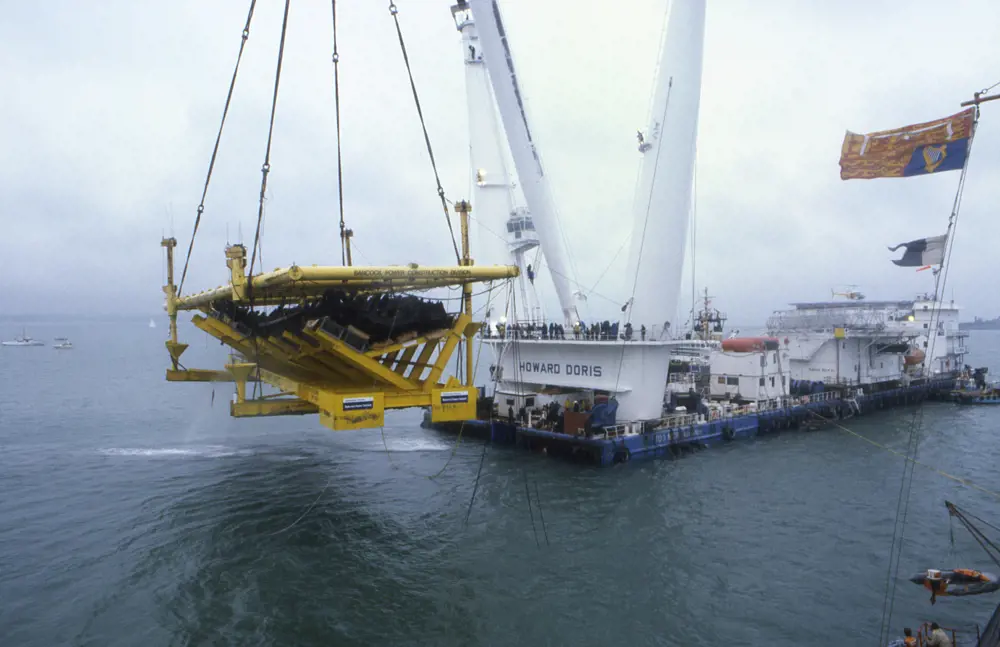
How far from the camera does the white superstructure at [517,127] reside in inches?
1029

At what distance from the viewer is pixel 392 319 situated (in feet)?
47.6

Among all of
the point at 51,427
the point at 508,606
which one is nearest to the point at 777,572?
the point at 508,606

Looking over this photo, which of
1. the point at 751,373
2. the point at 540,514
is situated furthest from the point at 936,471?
the point at 751,373

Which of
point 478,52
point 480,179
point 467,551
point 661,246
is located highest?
point 478,52

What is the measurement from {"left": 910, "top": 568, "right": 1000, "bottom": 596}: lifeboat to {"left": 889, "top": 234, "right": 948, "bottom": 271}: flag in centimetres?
706

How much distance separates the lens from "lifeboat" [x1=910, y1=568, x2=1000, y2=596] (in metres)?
9.28

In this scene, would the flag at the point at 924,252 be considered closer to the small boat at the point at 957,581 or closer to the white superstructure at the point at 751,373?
the small boat at the point at 957,581

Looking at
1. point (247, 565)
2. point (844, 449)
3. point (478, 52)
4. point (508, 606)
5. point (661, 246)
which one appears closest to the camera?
point (508, 606)

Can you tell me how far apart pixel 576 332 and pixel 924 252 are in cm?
1687

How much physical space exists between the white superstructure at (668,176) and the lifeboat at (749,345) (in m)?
10.8

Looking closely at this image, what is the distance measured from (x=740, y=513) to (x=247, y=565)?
1480cm

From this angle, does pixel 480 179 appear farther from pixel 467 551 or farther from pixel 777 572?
pixel 777 572

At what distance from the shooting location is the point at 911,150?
43.2 ft

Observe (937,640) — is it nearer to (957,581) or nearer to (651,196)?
(957,581)
